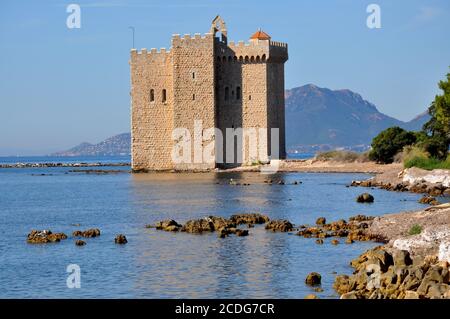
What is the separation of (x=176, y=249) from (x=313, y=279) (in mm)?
4723

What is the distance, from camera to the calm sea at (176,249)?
14422 mm

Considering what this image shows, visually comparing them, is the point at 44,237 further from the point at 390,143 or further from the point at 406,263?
the point at 390,143

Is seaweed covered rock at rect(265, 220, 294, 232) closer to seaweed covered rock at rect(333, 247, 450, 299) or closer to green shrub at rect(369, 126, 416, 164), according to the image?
seaweed covered rock at rect(333, 247, 450, 299)

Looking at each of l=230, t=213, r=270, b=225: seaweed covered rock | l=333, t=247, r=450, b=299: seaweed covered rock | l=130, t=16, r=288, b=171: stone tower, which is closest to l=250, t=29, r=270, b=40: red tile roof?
l=130, t=16, r=288, b=171: stone tower

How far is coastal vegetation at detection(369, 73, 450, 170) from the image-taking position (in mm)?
35438

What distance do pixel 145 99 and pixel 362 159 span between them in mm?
12759

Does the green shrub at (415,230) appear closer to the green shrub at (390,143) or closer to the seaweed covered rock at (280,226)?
the seaweed covered rock at (280,226)

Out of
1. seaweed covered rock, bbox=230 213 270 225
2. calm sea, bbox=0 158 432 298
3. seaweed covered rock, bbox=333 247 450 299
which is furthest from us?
seaweed covered rock, bbox=230 213 270 225

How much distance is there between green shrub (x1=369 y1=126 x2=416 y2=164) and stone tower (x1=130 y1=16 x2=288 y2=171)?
17.2 ft

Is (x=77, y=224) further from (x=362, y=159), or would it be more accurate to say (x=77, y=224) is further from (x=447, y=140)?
(x=362, y=159)

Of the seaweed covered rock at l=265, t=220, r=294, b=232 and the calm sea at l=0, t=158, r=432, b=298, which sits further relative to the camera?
the seaweed covered rock at l=265, t=220, r=294, b=232

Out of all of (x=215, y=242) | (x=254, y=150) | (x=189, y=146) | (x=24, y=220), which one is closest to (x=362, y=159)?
(x=254, y=150)

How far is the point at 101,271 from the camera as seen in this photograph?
15.9m

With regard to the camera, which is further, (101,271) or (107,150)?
(107,150)
